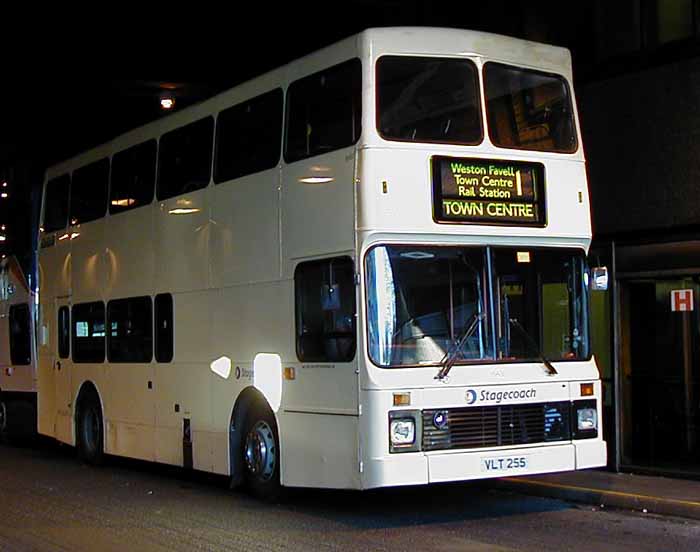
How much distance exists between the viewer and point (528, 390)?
34.4 ft

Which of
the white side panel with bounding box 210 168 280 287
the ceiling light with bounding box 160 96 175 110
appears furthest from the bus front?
the ceiling light with bounding box 160 96 175 110

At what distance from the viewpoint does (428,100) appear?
10461 millimetres

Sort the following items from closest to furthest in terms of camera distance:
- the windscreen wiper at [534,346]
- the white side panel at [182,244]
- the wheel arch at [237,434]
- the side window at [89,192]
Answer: the windscreen wiper at [534,346] < the wheel arch at [237,434] < the white side panel at [182,244] < the side window at [89,192]

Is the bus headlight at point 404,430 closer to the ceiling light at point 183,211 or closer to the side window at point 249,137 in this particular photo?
the side window at point 249,137

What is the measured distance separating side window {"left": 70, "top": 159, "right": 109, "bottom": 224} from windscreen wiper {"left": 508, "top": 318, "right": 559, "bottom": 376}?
7.57 metres

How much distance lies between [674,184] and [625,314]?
179cm

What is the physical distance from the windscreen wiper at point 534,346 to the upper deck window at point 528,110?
173cm

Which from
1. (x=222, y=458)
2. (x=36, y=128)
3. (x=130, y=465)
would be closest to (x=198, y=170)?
(x=222, y=458)

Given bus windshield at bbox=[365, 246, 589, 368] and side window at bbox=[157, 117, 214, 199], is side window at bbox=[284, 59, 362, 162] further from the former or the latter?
side window at bbox=[157, 117, 214, 199]

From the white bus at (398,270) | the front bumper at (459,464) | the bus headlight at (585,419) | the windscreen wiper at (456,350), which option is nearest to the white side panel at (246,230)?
the white bus at (398,270)

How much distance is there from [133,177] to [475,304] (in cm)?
657

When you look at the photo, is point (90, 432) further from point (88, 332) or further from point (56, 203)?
point (56, 203)

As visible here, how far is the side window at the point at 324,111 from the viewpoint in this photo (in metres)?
10.4

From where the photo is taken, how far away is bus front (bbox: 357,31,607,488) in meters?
9.99
